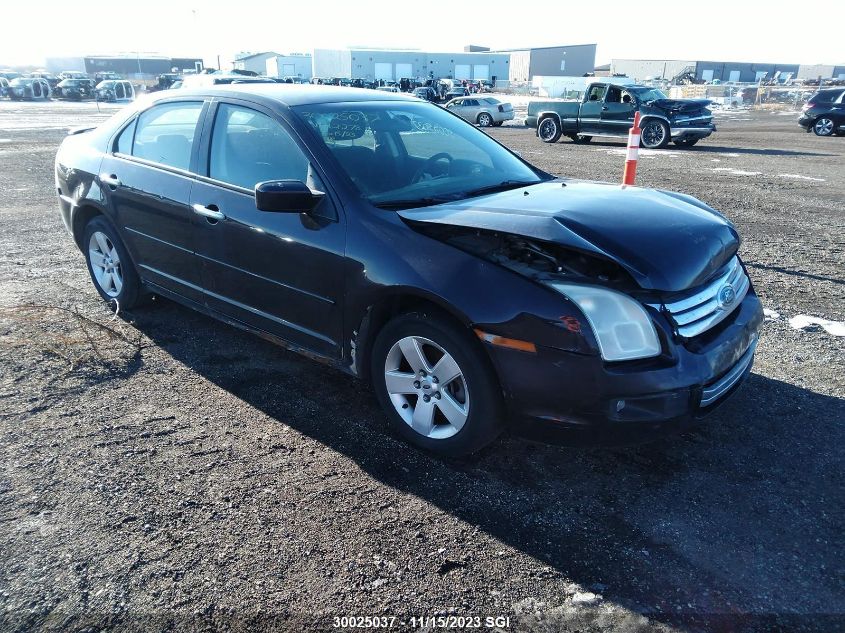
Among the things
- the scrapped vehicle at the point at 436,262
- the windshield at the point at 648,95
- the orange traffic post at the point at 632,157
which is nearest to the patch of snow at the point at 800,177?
the windshield at the point at 648,95

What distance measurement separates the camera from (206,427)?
3.42 meters

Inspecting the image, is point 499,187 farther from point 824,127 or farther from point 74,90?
point 74,90

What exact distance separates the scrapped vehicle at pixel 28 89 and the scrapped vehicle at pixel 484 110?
39.8m

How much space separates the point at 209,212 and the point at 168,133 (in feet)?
3.08

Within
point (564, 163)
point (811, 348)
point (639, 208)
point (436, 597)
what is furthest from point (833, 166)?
A: point (436, 597)

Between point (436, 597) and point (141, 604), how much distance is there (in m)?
1.04

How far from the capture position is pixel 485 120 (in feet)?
95.4

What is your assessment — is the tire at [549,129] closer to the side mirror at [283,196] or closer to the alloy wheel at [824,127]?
the alloy wheel at [824,127]

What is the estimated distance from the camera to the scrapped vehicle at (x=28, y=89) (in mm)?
50688

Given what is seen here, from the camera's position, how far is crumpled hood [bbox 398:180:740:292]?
9.02 feet

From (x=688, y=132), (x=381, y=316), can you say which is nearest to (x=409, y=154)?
(x=381, y=316)

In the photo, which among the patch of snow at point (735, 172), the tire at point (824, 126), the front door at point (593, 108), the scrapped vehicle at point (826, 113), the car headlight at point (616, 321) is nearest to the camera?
the car headlight at point (616, 321)

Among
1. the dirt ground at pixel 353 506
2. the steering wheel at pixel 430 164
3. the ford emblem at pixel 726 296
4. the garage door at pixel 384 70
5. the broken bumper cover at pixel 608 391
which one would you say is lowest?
the dirt ground at pixel 353 506

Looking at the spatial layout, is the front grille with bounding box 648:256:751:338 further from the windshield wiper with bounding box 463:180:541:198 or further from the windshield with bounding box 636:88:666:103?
the windshield with bounding box 636:88:666:103
